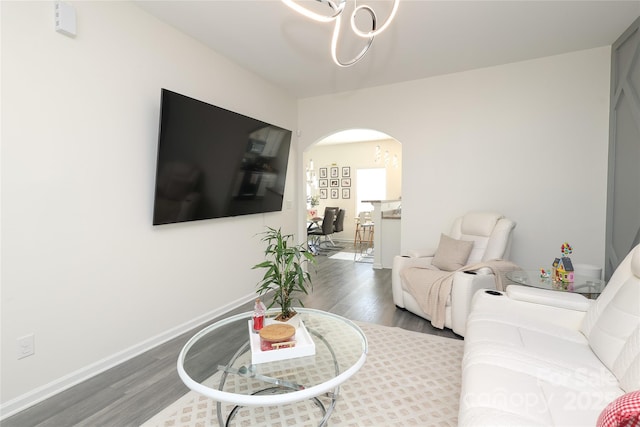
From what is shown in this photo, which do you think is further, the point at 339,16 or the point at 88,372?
the point at 88,372

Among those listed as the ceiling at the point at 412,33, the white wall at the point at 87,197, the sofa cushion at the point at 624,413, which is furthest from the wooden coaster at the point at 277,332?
the ceiling at the point at 412,33

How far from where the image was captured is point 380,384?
80.1 inches

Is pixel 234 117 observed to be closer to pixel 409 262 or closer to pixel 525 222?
pixel 409 262

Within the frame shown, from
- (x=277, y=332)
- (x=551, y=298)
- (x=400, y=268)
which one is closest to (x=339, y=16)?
(x=277, y=332)

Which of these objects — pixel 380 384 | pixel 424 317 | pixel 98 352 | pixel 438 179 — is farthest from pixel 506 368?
pixel 438 179

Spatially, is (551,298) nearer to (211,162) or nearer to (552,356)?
(552,356)

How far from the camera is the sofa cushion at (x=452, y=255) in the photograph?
10.6 ft

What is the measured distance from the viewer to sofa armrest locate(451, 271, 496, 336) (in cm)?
264

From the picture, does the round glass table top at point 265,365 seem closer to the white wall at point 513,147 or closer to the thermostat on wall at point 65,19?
the thermostat on wall at point 65,19

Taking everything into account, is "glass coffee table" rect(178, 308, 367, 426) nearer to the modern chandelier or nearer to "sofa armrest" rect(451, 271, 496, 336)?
"sofa armrest" rect(451, 271, 496, 336)

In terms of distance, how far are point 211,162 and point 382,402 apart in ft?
7.77

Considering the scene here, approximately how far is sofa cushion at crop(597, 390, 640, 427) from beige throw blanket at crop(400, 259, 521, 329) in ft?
6.33

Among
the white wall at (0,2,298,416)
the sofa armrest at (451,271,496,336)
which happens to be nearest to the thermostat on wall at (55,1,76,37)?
the white wall at (0,2,298,416)

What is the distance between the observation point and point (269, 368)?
151 centimetres
